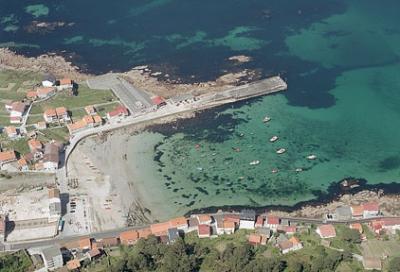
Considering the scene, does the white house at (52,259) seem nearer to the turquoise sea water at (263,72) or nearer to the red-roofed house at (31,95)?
the turquoise sea water at (263,72)

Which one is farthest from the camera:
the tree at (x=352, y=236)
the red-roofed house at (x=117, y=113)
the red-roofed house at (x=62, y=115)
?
the red-roofed house at (x=117, y=113)

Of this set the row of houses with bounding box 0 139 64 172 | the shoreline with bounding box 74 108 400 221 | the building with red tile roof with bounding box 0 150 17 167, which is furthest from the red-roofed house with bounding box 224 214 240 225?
the building with red tile roof with bounding box 0 150 17 167

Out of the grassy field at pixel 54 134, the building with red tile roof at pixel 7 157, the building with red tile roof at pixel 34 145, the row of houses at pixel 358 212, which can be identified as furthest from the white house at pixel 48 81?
the row of houses at pixel 358 212

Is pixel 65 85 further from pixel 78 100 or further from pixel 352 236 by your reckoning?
pixel 352 236

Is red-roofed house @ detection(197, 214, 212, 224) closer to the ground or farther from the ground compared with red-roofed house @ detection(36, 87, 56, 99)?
closer to the ground

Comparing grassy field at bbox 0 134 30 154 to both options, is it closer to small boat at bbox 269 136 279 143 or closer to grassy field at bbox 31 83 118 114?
grassy field at bbox 31 83 118 114
